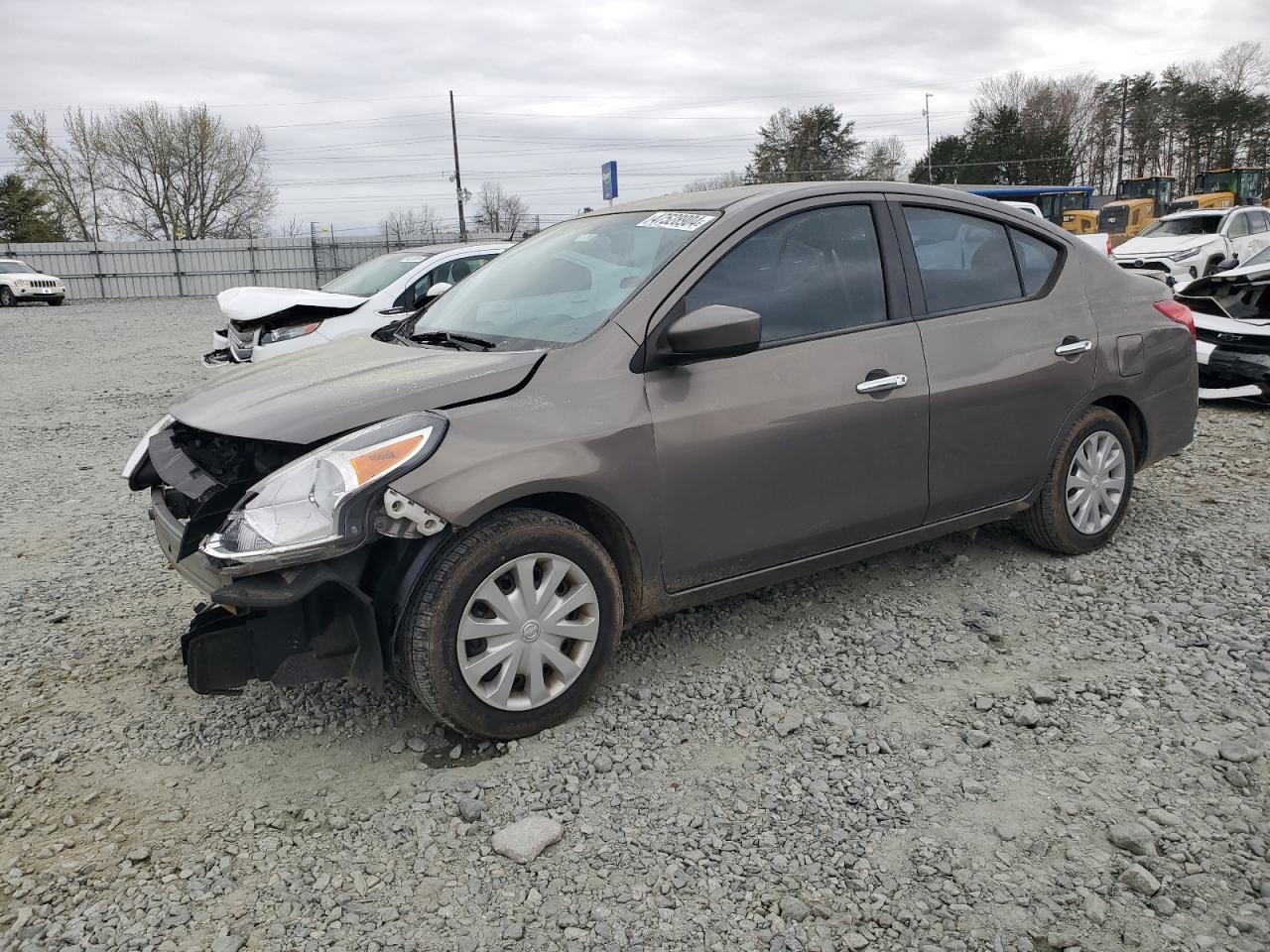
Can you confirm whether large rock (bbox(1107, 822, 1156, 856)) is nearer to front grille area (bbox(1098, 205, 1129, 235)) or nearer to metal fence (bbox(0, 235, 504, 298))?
front grille area (bbox(1098, 205, 1129, 235))

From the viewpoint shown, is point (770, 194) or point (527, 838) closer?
point (527, 838)

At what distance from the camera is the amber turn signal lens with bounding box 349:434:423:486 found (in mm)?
2777

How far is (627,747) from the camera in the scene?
3.12 m

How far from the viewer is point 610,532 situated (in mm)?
3264

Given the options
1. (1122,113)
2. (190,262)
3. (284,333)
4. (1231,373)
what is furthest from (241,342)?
(1122,113)

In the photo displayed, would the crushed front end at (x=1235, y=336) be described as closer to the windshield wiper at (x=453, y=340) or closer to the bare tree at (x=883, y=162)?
the windshield wiper at (x=453, y=340)

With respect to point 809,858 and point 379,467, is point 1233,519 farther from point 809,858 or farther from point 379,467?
point 379,467

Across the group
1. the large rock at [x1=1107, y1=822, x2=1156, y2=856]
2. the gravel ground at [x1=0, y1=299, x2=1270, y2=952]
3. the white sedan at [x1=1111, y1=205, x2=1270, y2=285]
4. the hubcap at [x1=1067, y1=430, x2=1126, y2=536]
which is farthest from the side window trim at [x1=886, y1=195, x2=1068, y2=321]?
the white sedan at [x1=1111, y1=205, x2=1270, y2=285]

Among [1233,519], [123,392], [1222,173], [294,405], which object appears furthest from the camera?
[1222,173]

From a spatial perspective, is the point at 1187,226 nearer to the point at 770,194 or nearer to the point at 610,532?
the point at 770,194

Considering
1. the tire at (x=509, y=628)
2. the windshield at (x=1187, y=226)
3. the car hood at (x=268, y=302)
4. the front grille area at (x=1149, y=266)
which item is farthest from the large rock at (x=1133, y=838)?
the windshield at (x=1187, y=226)

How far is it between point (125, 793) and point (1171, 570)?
4.23 meters

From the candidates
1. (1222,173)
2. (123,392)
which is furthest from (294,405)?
(1222,173)

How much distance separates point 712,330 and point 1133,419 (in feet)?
8.59
